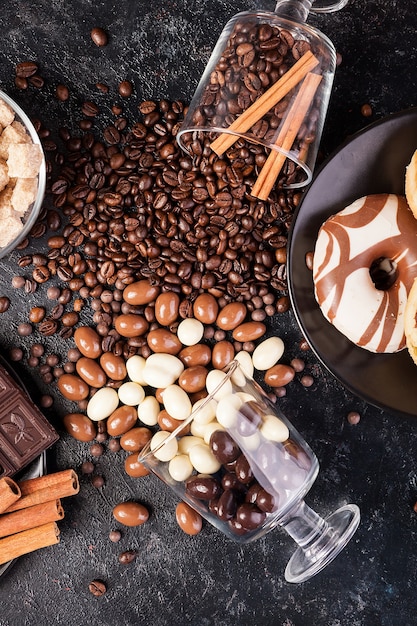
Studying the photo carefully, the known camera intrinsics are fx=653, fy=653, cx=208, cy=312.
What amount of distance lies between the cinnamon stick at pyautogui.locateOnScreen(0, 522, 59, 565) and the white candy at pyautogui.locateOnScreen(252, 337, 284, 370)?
654 millimetres

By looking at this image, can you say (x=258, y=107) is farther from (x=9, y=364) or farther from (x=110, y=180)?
(x=9, y=364)

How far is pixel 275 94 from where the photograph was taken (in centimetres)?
141

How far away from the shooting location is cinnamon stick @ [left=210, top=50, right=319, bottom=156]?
1.41 metres

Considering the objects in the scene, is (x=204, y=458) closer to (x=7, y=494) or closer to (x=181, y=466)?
(x=181, y=466)

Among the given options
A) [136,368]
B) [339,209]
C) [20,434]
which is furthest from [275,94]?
[20,434]

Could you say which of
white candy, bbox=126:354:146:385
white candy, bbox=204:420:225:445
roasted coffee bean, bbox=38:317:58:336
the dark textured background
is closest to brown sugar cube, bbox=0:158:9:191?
the dark textured background

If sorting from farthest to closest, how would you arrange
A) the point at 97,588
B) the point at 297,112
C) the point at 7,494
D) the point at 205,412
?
1. the point at 97,588
2. the point at 7,494
3. the point at 297,112
4. the point at 205,412

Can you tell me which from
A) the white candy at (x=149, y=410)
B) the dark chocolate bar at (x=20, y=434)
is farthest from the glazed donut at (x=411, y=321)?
the dark chocolate bar at (x=20, y=434)

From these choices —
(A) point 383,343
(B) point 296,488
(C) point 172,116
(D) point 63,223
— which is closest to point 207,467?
(B) point 296,488

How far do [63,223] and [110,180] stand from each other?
0.17 metres

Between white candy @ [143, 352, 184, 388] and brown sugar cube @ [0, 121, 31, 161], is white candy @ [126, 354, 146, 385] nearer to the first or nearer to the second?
white candy @ [143, 352, 184, 388]

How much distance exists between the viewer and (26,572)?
1.71 metres

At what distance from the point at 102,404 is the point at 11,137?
2.23 ft

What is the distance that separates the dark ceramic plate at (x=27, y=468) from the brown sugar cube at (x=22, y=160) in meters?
0.48
